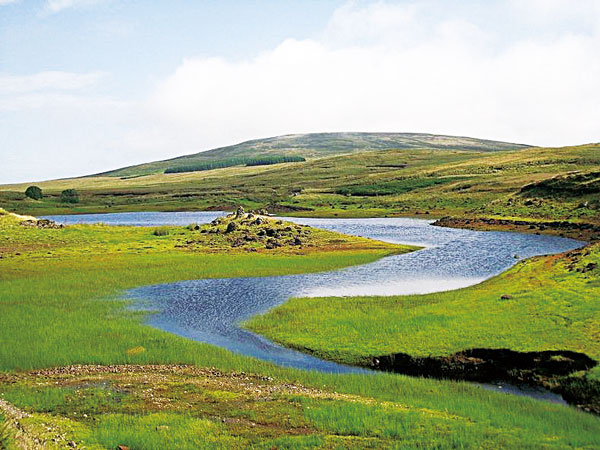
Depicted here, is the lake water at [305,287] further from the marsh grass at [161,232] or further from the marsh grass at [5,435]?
the marsh grass at [161,232]

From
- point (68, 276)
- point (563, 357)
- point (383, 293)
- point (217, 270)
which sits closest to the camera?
point (563, 357)

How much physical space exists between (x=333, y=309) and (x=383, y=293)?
8.03 m

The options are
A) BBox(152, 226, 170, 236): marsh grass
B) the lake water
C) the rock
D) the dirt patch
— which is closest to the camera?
the lake water

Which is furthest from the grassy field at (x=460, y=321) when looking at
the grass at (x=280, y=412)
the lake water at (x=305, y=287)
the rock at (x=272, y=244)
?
the rock at (x=272, y=244)

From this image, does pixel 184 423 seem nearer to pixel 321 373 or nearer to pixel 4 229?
pixel 321 373

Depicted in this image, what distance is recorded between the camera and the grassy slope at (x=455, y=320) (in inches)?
1157

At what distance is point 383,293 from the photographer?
153 feet

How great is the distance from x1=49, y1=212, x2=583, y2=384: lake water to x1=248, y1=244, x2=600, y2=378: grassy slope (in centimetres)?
182

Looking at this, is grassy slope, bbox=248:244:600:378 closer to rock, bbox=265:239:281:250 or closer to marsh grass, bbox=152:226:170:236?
rock, bbox=265:239:281:250

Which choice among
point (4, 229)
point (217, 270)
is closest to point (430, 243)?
point (217, 270)

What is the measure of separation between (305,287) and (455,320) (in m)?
19.1

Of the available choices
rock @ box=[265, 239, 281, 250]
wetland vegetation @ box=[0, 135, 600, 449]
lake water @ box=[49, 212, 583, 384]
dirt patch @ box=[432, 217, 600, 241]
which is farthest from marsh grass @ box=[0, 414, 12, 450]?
dirt patch @ box=[432, 217, 600, 241]

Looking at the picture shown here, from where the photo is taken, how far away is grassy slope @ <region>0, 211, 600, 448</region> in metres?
18.9

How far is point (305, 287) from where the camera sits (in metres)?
50.6
